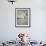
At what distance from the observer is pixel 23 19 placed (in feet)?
18.3

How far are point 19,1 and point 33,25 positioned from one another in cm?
114

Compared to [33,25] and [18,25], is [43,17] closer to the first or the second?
[33,25]

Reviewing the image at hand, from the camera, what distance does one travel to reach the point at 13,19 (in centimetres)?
556

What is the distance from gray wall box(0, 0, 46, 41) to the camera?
18.1ft

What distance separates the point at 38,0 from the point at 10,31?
1.71 meters

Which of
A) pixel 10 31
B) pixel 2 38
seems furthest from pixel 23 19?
pixel 2 38

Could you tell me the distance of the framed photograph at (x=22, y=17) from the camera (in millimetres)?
5546

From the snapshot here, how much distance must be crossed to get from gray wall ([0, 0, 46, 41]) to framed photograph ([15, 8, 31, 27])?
0.41 ft

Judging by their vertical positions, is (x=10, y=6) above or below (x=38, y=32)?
above

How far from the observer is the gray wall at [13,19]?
553 cm

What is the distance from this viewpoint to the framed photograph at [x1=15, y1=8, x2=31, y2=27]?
218 inches

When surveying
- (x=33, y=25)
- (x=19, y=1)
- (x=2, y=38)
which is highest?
(x=19, y=1)

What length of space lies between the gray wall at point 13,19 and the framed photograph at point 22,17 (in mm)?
124

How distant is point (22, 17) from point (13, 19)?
0.38 m
